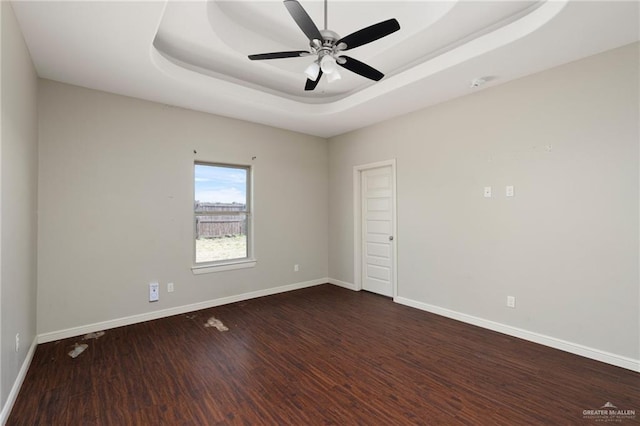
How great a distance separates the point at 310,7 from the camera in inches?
101

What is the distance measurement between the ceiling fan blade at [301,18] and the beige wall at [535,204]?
2446mm

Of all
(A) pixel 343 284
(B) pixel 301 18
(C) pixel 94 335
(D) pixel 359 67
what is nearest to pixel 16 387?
(C) pixel 94 335

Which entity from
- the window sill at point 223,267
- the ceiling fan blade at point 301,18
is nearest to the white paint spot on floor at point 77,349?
the window sill at point 223,267

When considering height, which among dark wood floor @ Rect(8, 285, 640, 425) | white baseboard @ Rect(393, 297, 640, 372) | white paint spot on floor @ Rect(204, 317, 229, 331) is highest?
white baseboard @ Rect(393, 297, 640, 372)

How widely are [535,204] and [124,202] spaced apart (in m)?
4.68

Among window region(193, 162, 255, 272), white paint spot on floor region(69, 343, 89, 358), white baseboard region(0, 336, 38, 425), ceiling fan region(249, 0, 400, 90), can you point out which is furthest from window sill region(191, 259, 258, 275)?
ceiling fan region(249, 0, 400, 90)

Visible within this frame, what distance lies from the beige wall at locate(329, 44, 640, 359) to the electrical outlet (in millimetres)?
3348

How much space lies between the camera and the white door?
477 cm

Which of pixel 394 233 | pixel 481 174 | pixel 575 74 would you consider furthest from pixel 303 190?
pixel 575 74

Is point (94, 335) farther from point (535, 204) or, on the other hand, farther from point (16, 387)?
point (535, 204)

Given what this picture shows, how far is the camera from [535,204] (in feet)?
10.4

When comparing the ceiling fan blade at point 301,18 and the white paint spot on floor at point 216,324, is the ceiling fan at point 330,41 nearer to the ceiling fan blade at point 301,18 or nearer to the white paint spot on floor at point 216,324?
the ceiling fan blade at point 301,18

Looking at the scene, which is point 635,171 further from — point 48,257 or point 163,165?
point 48,257

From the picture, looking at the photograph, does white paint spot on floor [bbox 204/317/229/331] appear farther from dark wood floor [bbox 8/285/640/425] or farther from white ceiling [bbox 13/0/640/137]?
white ceiling [bbox 13/0/640/137]
